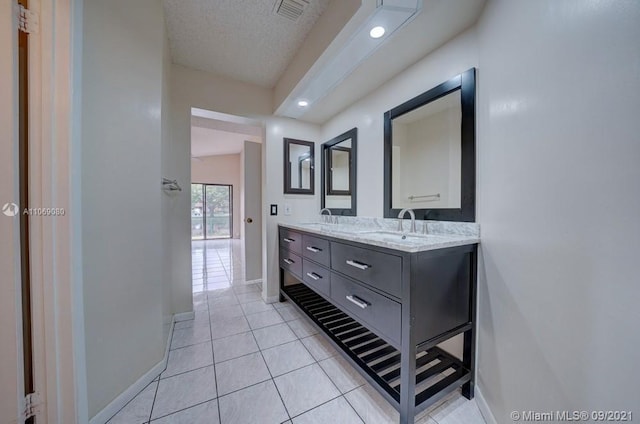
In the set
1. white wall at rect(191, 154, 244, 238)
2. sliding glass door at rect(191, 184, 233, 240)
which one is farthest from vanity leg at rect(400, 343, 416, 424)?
sliding glass door at rect(191, 184, 233, 240)

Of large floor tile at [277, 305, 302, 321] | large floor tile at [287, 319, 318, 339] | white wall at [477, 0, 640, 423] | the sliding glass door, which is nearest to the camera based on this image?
white wall at [477, 0, 640, 423]

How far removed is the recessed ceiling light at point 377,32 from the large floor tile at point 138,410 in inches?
99.4

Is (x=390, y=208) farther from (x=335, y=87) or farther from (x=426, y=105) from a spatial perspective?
(x=335, y=87)

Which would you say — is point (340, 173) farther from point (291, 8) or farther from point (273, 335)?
point (273, 335)

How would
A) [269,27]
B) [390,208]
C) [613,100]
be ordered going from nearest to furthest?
1. [613,100]
2. [269,27]
3. [390,208]

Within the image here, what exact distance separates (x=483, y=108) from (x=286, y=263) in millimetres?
2131

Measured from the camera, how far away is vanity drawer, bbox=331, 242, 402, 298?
1108 mm

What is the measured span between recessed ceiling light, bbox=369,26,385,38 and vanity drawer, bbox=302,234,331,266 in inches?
55.3

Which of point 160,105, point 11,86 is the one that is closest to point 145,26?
point 160,105

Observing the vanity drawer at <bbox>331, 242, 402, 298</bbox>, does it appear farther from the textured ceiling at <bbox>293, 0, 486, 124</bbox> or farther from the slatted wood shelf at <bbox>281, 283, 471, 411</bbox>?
the textured ceiling at <bbox>293, 0, 486, 124</bbox>

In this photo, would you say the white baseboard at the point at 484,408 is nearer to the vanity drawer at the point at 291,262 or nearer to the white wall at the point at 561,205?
the white wall at the point at 561,205

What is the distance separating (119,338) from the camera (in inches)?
47.2

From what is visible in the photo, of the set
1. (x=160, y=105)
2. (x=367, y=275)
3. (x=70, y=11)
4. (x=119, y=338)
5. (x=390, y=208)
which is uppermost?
(x=70, y=11)

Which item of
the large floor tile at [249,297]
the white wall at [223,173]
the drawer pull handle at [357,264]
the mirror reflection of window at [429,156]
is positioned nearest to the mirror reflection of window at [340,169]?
the mirror reflection of window at [429,156]
